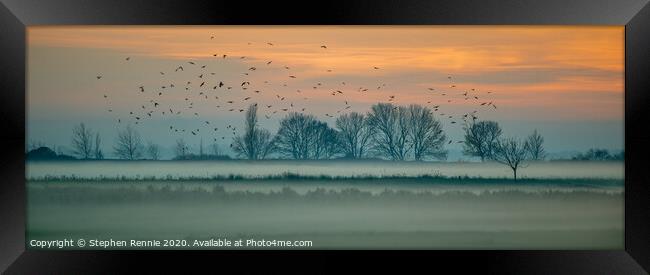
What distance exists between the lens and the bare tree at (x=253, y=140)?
8266 mm

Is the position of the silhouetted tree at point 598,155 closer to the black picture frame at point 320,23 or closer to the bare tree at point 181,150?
the black picture frame at point 320,23

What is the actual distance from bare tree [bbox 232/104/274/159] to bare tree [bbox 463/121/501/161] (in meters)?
1.49

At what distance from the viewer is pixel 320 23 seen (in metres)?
7.95

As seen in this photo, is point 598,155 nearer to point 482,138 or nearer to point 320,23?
point 482,138

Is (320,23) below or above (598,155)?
above

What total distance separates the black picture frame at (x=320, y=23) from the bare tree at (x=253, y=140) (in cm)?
75

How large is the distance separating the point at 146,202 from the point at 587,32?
3.55m

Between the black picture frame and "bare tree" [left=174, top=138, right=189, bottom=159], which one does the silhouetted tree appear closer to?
the black picture frame

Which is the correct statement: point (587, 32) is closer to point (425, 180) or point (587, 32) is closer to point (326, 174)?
point (425, 180)

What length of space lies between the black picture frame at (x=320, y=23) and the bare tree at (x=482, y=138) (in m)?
0.80

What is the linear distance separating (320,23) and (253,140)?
1.04 meters

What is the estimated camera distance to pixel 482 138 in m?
8.26

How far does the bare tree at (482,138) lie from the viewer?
824cm

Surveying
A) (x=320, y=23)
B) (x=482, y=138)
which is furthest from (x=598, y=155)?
(x=320, y=23)
